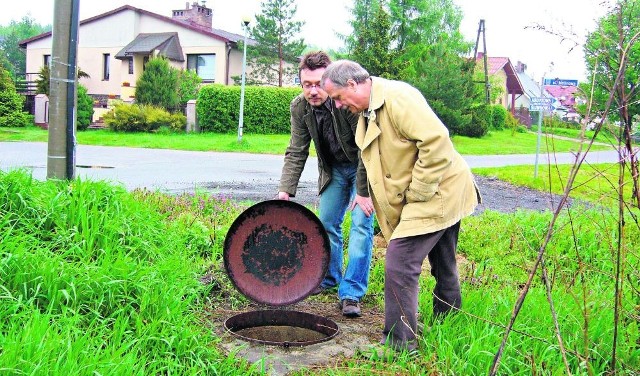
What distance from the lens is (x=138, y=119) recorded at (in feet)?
90.3

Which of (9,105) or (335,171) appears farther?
(9,105)

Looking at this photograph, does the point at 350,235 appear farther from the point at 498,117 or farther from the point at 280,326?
the point at 498,117

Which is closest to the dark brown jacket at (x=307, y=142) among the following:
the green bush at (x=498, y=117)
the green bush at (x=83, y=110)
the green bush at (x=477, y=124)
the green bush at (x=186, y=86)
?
the green bush at (x=83, y=110)

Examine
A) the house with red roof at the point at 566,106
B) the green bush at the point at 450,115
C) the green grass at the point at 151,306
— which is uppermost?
the green bush at the point at 450,115

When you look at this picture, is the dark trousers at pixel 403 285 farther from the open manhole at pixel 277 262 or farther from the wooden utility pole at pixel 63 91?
the wooden utility pole at pixel 63 91

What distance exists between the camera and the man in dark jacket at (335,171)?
4.11 metres

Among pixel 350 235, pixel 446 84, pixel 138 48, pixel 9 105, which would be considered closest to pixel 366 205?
pixel 350 235

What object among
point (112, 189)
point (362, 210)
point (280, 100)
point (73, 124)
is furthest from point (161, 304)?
→ point (280, 100)

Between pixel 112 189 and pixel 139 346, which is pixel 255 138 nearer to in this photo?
pixel 112 189

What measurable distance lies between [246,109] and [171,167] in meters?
15.6

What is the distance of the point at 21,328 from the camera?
3.00m

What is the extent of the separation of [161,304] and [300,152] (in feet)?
5.05

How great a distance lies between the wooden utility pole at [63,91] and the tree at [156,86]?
26.3 m

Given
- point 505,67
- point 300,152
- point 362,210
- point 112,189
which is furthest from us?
point 505,67
